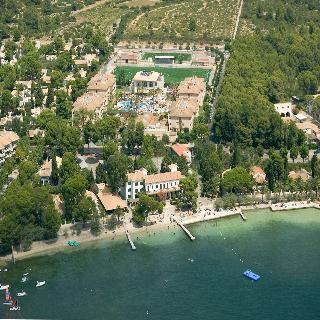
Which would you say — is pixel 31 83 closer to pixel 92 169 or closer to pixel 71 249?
pixel 92 169

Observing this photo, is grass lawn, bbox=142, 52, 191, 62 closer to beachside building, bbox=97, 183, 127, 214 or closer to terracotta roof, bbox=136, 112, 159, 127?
terracotta roof, bbox=136, 112, 159, 127

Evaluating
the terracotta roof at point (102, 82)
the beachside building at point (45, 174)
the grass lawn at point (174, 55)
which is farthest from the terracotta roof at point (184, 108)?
the grass lawn at point (174, 55)

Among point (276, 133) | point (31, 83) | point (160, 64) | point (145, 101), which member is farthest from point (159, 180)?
point (160, 64)

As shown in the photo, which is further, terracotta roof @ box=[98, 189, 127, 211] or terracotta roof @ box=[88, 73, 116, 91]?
terracotta roof @ box=[88, 73, 116, 91]

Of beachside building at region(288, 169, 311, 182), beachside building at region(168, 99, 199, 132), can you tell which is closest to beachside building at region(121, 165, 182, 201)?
beachside building at region(288, 169, 311, 182)

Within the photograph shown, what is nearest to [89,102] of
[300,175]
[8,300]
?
[300,175]

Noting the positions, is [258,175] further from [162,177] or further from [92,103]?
[92,103]
